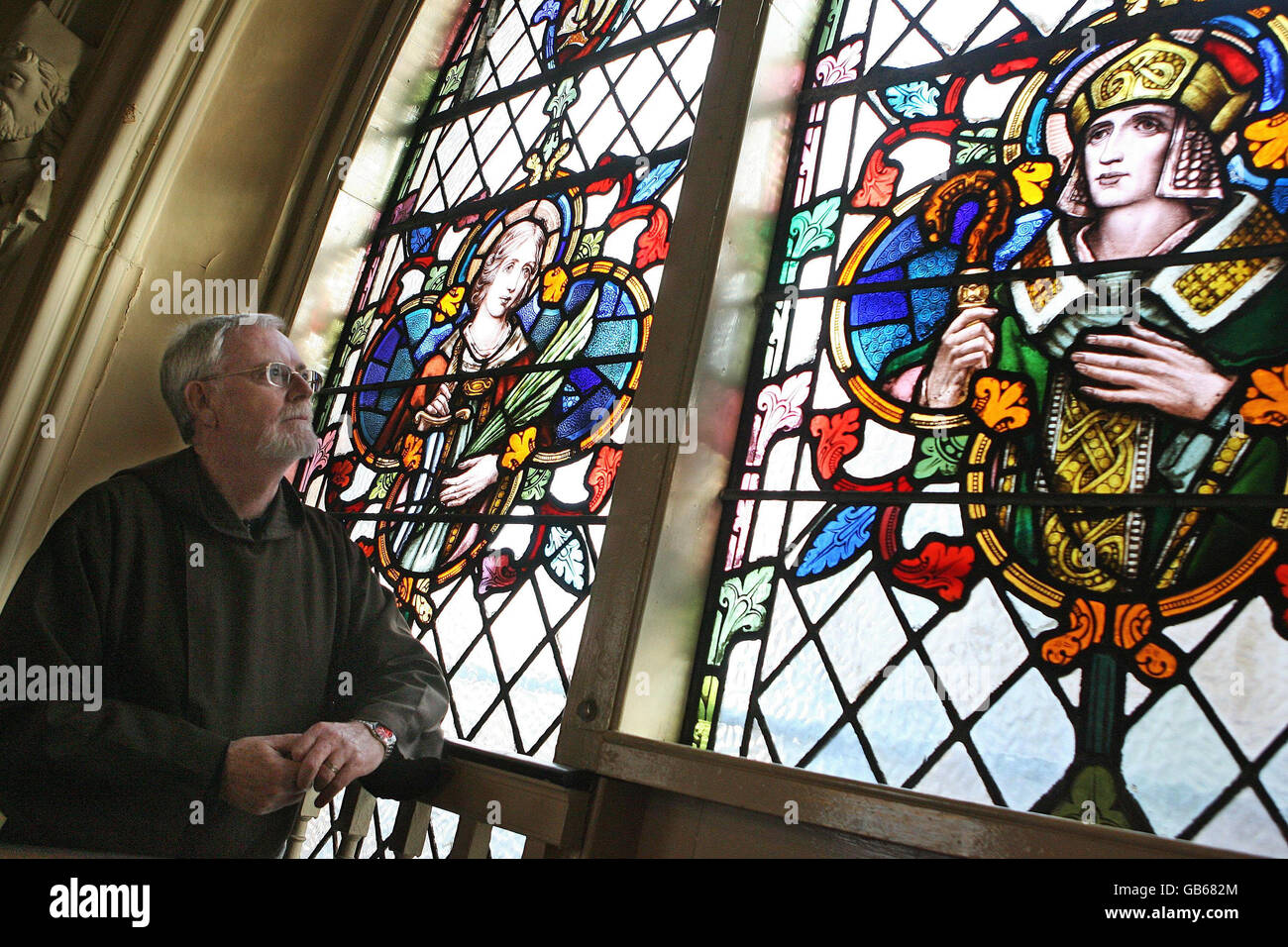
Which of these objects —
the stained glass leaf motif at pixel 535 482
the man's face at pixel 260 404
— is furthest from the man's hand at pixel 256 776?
the stained glass leaf motif at pixel 535 482

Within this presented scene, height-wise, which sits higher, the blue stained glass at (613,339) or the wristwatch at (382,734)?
the blue stained glass at (613,339)

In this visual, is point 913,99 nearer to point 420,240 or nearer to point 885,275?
point 885,275

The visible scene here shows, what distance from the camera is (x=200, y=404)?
195 centimetres

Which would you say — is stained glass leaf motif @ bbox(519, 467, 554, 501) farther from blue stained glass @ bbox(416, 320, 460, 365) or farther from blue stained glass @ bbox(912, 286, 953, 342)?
blue stained glass @ bbox(912, 286, 953, 342)

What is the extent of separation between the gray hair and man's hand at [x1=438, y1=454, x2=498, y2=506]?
0.66m

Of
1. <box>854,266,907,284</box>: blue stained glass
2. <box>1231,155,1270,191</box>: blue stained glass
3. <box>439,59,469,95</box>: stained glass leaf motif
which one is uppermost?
<box>439,59,469,95</box>: stained glass leaf motif

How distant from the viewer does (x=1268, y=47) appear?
1680mm

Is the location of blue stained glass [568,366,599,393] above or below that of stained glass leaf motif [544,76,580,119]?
below

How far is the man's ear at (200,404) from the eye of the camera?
191 cm

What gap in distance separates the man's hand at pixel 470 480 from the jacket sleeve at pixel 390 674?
22.4 inches

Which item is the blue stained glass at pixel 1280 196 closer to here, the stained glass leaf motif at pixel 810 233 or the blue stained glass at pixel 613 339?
the stained glass leaf motif at pixel 810 233

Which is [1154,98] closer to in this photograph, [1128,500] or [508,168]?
[1128,500]

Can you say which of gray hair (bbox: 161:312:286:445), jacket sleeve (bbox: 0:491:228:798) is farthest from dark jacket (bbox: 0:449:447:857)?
gray hair (bbox: 161:312:286:445)

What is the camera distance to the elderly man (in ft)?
4.98
